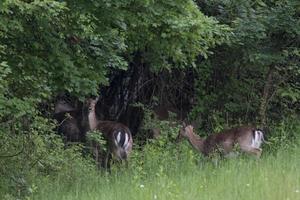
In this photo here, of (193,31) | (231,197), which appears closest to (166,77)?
(193,31)

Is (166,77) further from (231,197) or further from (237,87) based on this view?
(231,197)

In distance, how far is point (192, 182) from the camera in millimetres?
9039

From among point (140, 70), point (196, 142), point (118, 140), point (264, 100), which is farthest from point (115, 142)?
point (264, 100)

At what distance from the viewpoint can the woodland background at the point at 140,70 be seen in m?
10.1

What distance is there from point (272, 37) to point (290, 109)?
2248 millimetres

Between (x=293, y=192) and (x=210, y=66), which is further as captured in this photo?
(x=210, y=66)

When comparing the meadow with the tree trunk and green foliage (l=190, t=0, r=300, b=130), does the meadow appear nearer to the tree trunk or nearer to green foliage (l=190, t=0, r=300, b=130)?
green foliage (l=190, t=0, r=300, b=130)

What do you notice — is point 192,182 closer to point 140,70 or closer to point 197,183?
point 197,183

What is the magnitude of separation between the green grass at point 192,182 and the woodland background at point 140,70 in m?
0.59

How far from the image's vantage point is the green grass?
26.8 feet

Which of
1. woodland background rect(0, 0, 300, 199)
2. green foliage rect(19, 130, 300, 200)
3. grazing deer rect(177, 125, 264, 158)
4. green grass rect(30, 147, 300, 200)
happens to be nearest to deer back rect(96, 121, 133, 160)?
woodland background rect(0, 0, 300, 199)

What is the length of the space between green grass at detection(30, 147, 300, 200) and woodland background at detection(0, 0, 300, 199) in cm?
59

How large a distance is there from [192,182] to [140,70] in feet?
26.0

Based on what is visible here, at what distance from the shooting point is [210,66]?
651 inches
